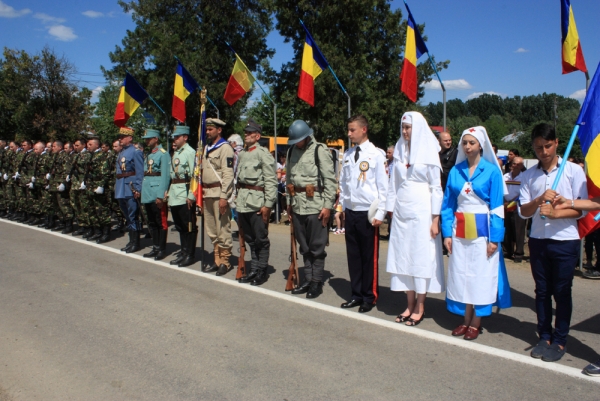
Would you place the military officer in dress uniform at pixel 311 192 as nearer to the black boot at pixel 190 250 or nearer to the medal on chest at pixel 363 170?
the medal on chest at pixel 363 170

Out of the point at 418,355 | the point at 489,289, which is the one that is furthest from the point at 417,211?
the point at 418,355

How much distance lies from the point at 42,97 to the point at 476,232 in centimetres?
3212

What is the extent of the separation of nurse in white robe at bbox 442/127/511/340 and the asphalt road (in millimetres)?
417

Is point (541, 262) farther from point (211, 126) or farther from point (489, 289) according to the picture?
point (211, 126)

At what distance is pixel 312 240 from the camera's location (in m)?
6.23

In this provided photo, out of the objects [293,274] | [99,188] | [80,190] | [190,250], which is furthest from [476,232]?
[80,190]

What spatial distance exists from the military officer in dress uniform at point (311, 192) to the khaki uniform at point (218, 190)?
134 centimetres

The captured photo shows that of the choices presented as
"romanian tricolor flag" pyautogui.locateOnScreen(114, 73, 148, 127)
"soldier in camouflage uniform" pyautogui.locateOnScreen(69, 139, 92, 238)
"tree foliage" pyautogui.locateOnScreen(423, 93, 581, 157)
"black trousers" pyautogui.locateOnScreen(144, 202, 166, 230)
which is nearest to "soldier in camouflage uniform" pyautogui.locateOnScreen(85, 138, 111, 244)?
"soldier in camouflage uniform" pyautogui.locateOnScreen(69, 139, 92, 238)

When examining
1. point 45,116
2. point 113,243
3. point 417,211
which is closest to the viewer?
point 417,211

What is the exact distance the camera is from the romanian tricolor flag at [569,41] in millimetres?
4961

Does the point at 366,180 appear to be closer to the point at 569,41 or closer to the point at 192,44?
the point at 569,41

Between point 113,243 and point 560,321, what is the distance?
851 centimetres

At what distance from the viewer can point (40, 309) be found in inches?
235

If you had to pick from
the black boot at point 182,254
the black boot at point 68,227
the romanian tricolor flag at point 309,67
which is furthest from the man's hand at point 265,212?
the black boot at point 68,227
